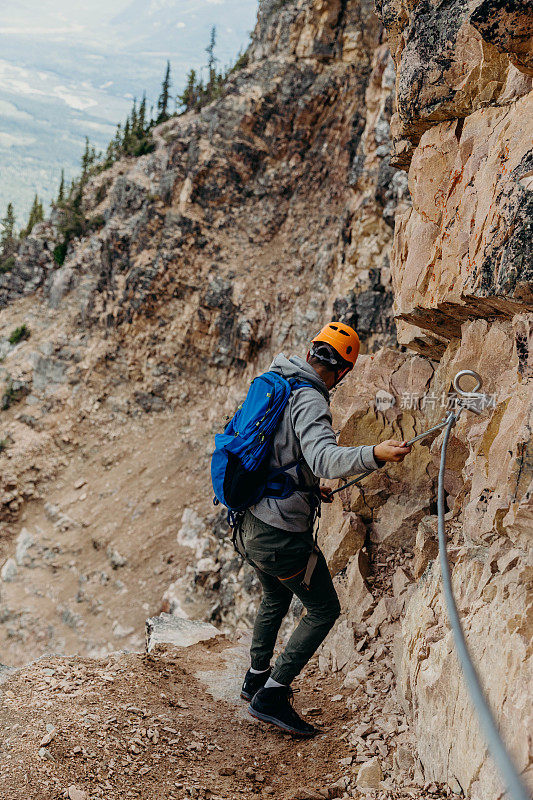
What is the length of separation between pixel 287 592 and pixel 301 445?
1.54 m

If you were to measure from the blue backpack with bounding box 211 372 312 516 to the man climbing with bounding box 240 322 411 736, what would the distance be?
0.18 ft

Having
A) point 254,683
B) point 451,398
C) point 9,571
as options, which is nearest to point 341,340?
point 451,398

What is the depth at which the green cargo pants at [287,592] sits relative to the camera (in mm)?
3959

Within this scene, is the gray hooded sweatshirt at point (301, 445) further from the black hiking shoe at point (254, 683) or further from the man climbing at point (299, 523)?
the black hiking shoe at point (254, 683)

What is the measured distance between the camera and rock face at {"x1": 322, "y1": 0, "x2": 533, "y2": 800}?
9.79 ft

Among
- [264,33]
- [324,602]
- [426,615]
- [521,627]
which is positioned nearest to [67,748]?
[324,602]

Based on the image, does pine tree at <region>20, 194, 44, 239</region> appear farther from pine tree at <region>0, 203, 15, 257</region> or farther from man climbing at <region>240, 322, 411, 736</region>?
man climbing at <region>240, 322, 411, 736</region>

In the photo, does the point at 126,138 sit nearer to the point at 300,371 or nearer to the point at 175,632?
the point at 175,632

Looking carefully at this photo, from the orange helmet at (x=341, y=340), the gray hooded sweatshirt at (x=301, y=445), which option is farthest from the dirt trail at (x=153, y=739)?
the orange helmet at (x=341, y=340)

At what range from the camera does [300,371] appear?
12.9ft

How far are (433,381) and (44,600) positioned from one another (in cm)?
1437

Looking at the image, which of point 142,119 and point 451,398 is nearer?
point 451,398

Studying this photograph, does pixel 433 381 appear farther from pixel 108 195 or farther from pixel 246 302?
pixel 108 195

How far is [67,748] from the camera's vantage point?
3559 millimetres
